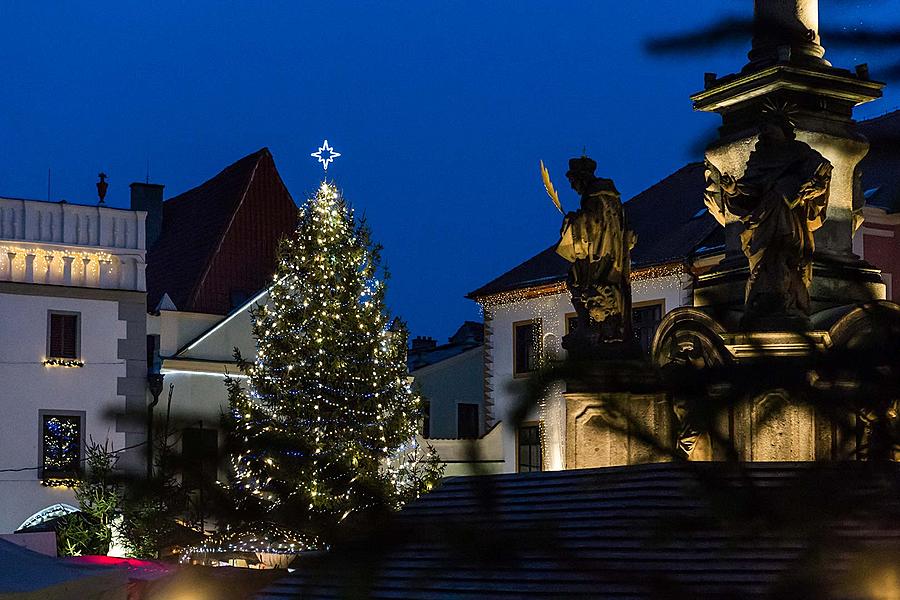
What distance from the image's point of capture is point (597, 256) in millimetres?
11930

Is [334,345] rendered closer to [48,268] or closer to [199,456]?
[48,268]

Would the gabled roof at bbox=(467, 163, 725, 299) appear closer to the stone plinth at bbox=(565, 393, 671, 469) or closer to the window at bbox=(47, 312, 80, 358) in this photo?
the window at bbox=(47, 312, 80, 358)

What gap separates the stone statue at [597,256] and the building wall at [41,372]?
54.8ft

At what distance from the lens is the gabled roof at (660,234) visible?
2830cm

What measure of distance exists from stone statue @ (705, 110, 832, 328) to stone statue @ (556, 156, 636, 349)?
113cm

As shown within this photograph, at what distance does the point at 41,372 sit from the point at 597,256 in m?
18.7

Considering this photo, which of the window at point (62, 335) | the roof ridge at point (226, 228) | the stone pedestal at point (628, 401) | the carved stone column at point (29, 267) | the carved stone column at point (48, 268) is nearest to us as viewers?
the stone pedestal at point (628, 401)

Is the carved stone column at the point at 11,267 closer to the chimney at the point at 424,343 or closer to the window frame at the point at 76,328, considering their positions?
the window frame at the point at 76,328

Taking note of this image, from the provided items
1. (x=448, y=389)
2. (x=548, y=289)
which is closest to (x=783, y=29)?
(x=548, y=289)

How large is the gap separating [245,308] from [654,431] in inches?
1148

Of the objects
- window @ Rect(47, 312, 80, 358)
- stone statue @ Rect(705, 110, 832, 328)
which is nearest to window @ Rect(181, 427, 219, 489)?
stone statue @ Rect(705, 110, 832, 328)

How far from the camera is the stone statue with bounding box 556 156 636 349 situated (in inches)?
461

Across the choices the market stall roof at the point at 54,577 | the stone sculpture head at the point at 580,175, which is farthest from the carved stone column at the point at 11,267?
the stone sculpture head at the point at 580,175

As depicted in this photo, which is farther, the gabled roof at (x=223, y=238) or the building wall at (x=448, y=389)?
the building wall at (x=448, y=389)
